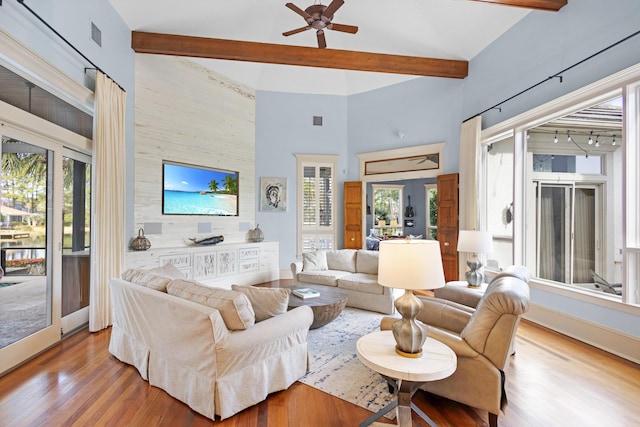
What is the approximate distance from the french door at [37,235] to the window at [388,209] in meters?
9.65

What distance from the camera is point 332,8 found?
12.3 feet

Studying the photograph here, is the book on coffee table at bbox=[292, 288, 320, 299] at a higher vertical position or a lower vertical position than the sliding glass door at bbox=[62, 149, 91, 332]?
lower

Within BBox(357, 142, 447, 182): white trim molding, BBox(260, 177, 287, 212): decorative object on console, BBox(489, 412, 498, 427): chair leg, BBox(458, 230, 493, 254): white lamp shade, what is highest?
BBox(357, 142, 447, 182): white trim molding

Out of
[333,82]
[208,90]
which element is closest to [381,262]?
[208,90]

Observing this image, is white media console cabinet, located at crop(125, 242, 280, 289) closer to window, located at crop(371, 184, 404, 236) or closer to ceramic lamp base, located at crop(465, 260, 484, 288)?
ceramic lamp base, located at crop(465, 260, 484, 288)

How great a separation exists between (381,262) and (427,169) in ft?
16.9

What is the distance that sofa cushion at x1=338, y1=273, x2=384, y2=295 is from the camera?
452 centimetres

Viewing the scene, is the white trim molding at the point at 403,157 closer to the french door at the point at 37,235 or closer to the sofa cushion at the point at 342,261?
the sofa cushion at the point at 342,261

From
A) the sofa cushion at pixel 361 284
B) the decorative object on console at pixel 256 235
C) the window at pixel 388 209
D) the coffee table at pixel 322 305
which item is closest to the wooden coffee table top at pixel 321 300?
the coffee table at pixel 322 305

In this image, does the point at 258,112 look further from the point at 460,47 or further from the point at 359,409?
the point at 359,409

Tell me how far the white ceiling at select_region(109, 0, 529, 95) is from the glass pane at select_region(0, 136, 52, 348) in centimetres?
265

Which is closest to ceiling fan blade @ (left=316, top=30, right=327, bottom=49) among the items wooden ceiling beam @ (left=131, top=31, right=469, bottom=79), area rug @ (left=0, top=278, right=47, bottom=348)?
wooden ceiling beam @ (left=131, top=31, right=469, bottom=79)

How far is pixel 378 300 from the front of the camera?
4.51 metres

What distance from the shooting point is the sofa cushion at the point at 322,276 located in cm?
493
